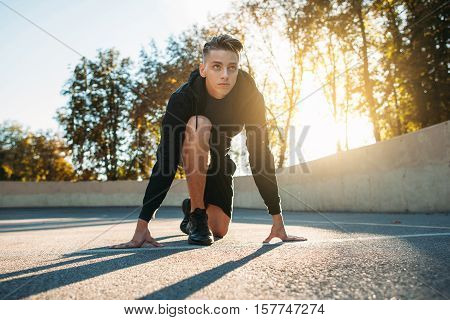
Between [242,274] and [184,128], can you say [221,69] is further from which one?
[242,274]

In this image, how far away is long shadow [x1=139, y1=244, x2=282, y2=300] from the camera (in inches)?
54.2

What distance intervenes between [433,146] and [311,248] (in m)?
6.15

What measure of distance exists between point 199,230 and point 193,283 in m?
1.53

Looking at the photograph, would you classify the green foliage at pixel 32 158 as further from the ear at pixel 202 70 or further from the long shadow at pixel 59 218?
the ear at pixel 202 70

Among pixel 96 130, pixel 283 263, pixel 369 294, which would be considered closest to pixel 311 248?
pixel 283 263

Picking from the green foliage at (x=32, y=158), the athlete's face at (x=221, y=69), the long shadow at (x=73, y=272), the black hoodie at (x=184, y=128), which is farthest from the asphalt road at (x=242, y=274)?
the green foliage at (x=32, y=158)

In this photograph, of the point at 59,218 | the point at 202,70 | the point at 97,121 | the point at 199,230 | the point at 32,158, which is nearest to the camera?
the point at 199,230

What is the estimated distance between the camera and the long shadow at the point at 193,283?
1.38 meters

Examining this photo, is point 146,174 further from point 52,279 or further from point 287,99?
point 52,279

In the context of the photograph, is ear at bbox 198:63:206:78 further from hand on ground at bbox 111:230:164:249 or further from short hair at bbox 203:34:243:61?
hand on ground at bbox 111:230:164:249

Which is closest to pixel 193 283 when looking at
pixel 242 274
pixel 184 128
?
pixel 242 274

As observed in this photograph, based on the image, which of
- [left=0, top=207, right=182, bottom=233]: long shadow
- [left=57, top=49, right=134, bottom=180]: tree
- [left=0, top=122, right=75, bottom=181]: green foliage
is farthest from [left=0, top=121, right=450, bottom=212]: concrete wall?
[left=0, top=122, right=75, bottom=181]: green foliage

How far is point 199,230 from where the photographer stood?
10.1ft

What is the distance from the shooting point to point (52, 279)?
5.62 feet
